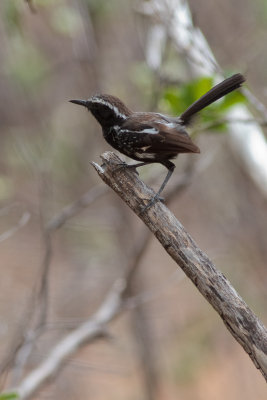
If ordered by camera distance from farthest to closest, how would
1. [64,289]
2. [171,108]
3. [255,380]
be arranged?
[255,380] → [64,289] → [171,108]

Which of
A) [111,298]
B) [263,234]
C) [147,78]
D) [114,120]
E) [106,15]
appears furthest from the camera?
[263,234]

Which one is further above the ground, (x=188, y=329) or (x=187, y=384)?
(x=188, y=329)

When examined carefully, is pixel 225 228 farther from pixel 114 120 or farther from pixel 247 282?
pixel 114 120

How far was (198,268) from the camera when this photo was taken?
266cm

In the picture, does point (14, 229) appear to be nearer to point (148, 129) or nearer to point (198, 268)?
point (148, 129)

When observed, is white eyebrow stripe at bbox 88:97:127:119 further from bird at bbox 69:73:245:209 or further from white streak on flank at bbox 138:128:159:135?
white streak on flank at bbox 138:128:159:135

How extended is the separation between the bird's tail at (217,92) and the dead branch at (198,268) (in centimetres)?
85

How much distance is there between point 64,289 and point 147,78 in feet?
11.1

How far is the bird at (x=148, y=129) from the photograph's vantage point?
3.42 meters

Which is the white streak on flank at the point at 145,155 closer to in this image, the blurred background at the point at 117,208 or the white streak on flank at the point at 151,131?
the white streak on flank at the point at 151,131

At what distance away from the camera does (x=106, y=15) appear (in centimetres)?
679

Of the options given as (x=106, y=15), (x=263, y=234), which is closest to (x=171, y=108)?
(x=106, y=15)

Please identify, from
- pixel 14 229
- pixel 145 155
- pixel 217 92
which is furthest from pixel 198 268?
pixel 14 229

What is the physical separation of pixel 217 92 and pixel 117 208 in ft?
11.1
